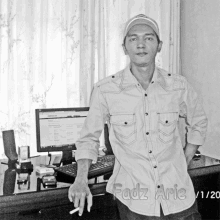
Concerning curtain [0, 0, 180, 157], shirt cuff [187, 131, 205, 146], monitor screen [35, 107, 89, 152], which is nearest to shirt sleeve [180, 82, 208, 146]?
shirt cuff [187, 131, 205, 146]

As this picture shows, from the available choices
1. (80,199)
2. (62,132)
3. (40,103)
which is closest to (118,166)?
(80,199)

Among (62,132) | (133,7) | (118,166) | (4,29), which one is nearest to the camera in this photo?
(118,166)

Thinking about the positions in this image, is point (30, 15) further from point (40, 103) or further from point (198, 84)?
point (198, 84)

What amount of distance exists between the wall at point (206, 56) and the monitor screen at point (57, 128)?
953mm

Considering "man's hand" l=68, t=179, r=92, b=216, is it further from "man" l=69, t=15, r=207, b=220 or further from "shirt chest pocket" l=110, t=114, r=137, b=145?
"shirt chest pocket" l=110, t=114, r=137, b=145

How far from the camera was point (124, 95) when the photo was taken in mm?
1322

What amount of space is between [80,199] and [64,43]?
1449 mm

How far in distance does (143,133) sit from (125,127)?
80mm

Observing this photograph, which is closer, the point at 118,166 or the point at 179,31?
the point at 118,166

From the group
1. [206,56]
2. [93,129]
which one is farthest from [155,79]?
[206,56]

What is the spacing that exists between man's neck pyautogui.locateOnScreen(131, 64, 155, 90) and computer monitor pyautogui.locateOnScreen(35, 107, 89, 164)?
77 centimetres

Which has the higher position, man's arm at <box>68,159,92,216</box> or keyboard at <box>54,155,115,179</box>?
man's arm at <box>68,159,92,216</box>

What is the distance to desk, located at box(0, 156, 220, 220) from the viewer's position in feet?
4.50

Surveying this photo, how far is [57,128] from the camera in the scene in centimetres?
199
